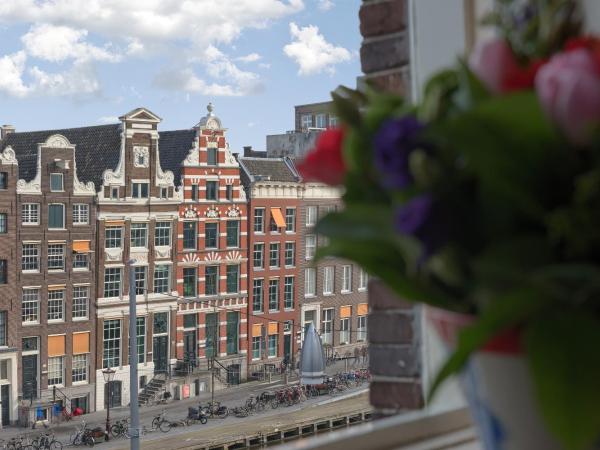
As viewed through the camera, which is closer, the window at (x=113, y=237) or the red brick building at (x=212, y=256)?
the window at (x=113, y=237)

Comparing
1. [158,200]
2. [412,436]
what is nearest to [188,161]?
[158,200]

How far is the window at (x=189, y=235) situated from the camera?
1298 cm

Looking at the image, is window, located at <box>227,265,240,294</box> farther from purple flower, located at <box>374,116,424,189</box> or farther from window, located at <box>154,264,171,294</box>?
purple flower, located at <box>374,116,424,189</box>

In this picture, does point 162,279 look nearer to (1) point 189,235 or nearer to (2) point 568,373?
(1) point 189,235

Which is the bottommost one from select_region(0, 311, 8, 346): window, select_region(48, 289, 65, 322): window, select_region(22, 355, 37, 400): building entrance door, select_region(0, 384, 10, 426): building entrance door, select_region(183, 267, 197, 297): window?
select_region(0, 384, 10, 426): building entrance door

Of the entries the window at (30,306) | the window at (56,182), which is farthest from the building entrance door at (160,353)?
the window at (56,182)

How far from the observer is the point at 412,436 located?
643 millimetres

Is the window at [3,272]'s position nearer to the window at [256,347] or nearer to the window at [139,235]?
the window at [139,235]

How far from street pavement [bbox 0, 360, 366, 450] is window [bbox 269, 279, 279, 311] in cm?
111

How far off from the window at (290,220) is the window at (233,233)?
907mm

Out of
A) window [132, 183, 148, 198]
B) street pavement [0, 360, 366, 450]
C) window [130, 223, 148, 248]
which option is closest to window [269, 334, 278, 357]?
street pavement [0, 360, 366, 450]

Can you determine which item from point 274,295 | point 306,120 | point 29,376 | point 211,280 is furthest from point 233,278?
point 306,120

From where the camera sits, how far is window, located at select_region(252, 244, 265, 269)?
1391 cm

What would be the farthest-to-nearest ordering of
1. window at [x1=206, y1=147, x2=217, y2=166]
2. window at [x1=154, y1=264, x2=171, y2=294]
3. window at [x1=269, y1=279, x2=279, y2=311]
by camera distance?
window at [x1=269, y1=279, x2=279, y2=311]
window at [x1=206, y1=147, x2=217, y2=166]
window at [x1=154, y1=264, x2=171, y2=294]
